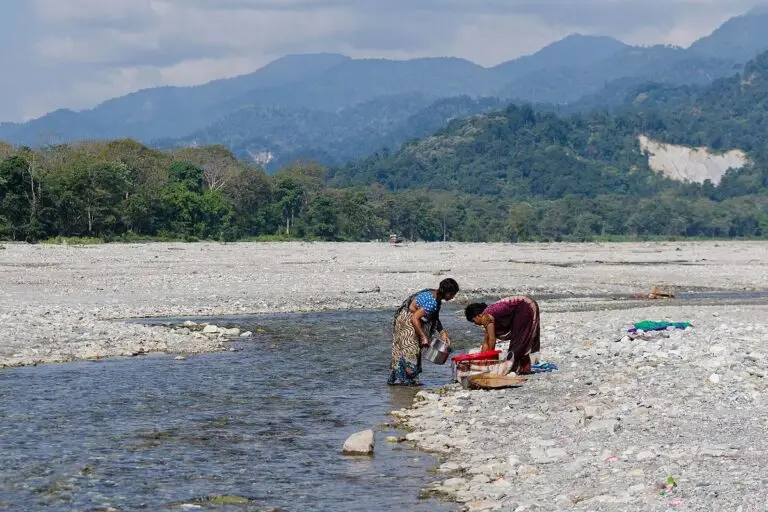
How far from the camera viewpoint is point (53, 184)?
264ft

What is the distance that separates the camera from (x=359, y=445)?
1314cm

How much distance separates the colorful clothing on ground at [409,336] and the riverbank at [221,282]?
5.89 m

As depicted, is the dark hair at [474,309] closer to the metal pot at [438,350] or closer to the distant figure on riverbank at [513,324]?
the distant figure on riverbank at [513,324]

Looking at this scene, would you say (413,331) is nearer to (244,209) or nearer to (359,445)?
(359,445)

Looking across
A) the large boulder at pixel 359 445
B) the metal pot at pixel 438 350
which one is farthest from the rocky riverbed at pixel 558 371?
the large boulder at pixel 359 445

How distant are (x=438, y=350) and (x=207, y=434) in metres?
4.71

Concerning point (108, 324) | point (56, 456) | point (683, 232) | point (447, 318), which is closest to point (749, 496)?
point (56, 456)

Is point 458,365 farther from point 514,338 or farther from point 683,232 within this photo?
point 683,232

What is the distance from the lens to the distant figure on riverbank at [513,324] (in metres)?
17.0

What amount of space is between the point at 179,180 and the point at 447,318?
7243cm

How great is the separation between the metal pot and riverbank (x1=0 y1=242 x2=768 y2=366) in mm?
6641

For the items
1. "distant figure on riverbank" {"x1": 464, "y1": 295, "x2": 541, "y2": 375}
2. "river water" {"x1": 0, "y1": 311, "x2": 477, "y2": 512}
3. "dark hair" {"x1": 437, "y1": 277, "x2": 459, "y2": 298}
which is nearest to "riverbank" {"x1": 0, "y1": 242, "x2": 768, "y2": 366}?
"river water" {"x1": 0, "y1": 311, "x2": 477, "y2": 512}

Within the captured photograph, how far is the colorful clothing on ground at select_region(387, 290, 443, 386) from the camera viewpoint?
56.9 ft

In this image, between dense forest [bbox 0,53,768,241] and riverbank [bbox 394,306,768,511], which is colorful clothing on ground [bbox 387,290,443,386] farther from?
dense forest [bbox 0,53,768,241]
